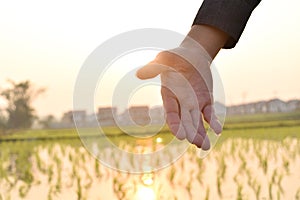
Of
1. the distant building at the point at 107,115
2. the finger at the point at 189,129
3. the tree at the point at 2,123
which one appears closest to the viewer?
the finger at the point at 189,129

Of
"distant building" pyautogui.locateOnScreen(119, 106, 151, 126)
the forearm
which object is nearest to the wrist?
the forearm

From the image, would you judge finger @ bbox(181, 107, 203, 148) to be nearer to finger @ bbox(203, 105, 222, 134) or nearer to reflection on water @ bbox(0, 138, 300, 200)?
finger @ bbox(203, 105, 222, 134)

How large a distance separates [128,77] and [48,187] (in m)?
2.33

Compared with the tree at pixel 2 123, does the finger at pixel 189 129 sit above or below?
below

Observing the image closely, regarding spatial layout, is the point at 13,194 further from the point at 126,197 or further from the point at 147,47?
the point at 147,47

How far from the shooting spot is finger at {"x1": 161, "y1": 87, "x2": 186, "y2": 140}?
1.76 meters

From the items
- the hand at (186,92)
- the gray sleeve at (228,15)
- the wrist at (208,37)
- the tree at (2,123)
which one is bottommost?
the hand at (186,92)

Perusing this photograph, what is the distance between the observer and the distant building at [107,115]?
6.27ft

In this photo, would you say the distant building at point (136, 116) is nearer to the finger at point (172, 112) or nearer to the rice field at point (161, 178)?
the finger at point (172, 112)

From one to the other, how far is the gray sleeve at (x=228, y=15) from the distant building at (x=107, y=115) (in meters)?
0.35

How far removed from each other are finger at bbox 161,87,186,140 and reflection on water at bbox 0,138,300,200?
5.99 feet

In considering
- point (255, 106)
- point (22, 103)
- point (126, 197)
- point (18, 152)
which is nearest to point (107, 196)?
point (126, 197)

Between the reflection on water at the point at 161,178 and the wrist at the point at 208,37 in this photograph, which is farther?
the reflection on water at the point at 161,178

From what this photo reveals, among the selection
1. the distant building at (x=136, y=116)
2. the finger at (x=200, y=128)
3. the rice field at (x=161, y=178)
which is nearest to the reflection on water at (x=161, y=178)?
the rice field at (x=161, y=178)
